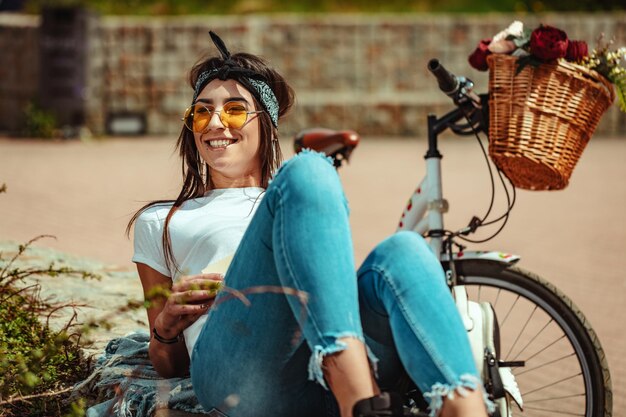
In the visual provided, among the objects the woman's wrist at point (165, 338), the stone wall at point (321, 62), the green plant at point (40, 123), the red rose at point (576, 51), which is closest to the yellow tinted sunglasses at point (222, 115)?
the woman's wrist at point (165, 338)

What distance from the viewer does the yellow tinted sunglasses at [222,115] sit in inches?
110

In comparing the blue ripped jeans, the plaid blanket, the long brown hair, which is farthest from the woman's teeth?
the plaid blanket

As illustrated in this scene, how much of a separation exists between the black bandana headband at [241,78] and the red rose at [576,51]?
0.90m

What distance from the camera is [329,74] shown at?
566 inches

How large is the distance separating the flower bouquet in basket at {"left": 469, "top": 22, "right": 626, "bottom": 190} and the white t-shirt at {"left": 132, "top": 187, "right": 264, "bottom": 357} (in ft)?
2.60

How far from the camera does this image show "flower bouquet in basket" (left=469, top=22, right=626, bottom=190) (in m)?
2.93

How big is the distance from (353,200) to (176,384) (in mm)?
6520

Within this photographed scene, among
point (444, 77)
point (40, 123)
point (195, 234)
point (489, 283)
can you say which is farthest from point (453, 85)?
point (40, 123)

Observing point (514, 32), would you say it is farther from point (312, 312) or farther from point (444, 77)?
point (312, 312)

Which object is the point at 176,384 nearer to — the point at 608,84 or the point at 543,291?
the point at 543,291

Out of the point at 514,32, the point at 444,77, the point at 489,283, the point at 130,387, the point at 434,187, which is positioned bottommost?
the point at 130,387

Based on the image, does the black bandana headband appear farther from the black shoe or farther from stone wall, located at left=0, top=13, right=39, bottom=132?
stone wall, located at left=0, top=13, right=39, bottom=132

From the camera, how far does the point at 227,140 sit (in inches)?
111

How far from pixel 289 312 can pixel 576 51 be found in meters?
1.30
